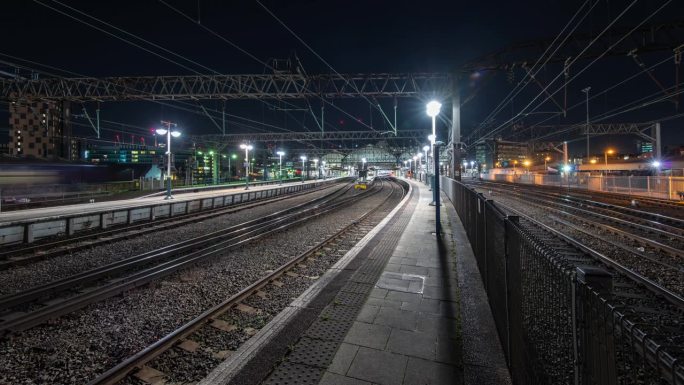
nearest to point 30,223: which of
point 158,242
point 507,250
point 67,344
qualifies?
point 158,242

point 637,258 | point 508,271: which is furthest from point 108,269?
point 637,258

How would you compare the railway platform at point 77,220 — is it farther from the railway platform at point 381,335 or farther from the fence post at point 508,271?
the fence post at point 508,271

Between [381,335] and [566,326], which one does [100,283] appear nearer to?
[381,335]

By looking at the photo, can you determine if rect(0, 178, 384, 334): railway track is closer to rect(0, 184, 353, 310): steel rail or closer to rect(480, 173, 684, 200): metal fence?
rect(0, 184, 353, 310): steel rail

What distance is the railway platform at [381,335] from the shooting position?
12.3ft

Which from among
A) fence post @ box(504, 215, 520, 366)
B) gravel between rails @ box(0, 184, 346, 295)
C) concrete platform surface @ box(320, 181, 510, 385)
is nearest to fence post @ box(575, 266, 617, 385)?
fence post @ box(504, 215, 520, 366)

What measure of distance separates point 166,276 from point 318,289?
378 cm

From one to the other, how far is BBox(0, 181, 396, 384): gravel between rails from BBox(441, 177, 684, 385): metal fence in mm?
4372

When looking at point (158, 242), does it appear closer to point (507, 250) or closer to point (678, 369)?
point (507, 250)

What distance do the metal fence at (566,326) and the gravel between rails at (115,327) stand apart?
14.3 ft

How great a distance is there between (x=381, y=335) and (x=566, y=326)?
9.12 ft

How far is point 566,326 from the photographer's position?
7.15 ft

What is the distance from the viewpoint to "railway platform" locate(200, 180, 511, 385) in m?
3.74

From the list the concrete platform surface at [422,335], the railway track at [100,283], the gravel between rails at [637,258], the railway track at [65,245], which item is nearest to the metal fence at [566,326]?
the concrete platform surface at [422,335]
